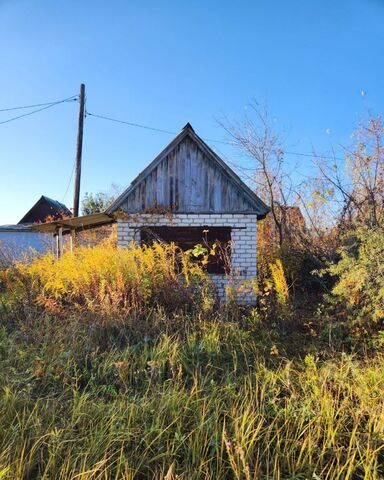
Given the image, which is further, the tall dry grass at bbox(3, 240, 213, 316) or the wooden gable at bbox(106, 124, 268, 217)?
the wooden gable at bbox(106, 124, 268, 217)

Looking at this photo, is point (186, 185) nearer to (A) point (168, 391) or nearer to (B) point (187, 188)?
(B) point (187, 188)

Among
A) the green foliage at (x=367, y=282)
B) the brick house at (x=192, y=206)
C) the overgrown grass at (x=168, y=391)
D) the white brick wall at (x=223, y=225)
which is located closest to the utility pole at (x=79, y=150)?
the brick house at (x=192, y=206)

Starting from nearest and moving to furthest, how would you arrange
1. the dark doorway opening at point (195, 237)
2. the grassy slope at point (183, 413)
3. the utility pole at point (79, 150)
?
1. the grassy slope at point (183, 413)
2. the dark doorway opening at point (195, 237)
3. the utility pole at point (79, 150)

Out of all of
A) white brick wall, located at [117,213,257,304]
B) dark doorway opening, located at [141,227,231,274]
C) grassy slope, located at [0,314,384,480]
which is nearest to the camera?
grassy slope, located at [0,314,384,480]

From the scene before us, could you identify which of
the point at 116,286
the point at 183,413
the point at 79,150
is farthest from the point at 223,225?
the point at 79,150

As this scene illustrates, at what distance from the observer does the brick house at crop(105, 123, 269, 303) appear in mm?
8406

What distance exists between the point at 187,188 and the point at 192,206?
475 mm

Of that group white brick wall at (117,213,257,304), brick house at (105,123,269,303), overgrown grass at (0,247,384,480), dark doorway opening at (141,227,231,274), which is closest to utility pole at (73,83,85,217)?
brick house at (105,123,269,303)

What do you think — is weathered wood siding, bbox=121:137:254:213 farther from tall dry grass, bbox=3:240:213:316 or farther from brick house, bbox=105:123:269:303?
tall dry grass, bbox=3:240:213:316

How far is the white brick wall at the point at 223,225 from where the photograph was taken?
838 centimetres

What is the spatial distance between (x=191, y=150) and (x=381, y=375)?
21.2 ft

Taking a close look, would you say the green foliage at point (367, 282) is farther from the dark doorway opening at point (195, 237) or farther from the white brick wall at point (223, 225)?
the dark doorway opening at point (195, 237)

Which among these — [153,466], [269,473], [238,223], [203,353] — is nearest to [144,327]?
[203,353]

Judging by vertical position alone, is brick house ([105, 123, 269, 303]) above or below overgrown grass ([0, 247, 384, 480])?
above
